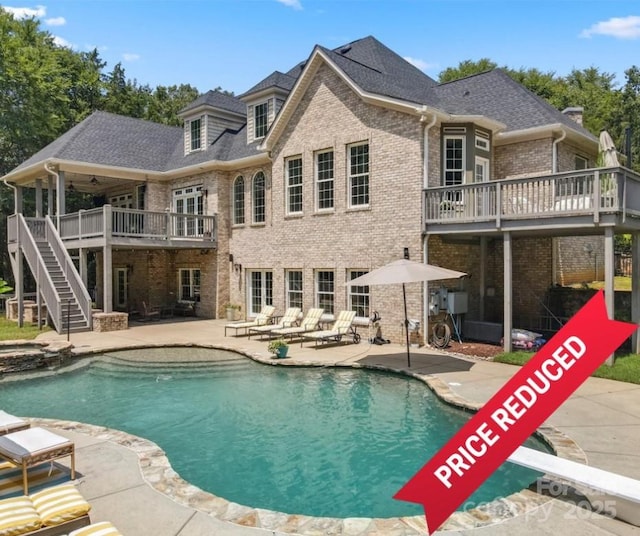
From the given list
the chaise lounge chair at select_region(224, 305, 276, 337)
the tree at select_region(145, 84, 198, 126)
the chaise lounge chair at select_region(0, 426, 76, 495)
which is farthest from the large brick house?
the tree at select_region(145, 84, 198, 126)

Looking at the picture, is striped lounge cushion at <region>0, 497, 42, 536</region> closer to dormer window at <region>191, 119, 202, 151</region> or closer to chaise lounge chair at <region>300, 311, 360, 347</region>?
chaise lounge chair at <region>300, 311, 360, 347</region>

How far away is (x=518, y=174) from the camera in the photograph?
53.7ft

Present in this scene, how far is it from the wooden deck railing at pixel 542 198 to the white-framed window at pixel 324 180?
406cm

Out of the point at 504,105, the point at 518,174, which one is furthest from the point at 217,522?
the point at 504,105

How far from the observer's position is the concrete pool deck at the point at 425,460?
454 centimetres

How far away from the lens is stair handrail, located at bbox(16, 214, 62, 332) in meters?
17.0

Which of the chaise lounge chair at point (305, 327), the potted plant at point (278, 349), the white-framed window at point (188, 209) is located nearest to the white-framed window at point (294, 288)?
the chaise lounge chair at point (305, 327)

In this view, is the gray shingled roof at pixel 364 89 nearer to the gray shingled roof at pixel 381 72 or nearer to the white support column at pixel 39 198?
the gray shingled roof at pixel 381 72

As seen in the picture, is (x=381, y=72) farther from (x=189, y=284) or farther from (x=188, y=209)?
(x=189, y=284)

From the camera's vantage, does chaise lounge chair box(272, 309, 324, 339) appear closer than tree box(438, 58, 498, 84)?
Yes

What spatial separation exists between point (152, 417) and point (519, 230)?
9.77 m

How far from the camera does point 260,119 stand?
68.1ft

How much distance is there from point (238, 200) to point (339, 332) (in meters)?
9.03

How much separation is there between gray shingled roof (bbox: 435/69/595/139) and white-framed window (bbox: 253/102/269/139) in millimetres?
7137
